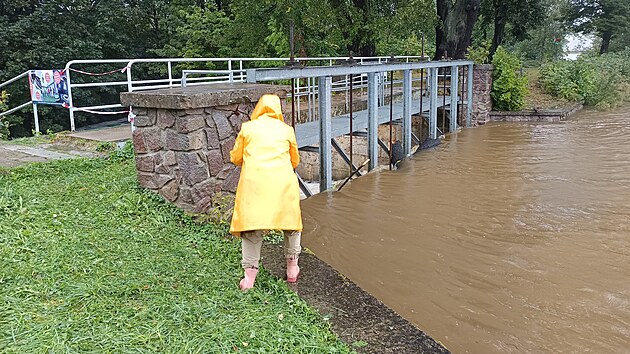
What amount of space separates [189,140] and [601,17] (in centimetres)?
4116

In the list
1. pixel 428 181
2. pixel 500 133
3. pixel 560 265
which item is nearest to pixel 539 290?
pixel 560 265

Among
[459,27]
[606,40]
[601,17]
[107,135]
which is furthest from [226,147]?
[606,40]

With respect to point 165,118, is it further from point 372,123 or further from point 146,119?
point 372,123

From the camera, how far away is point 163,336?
9.07 feet

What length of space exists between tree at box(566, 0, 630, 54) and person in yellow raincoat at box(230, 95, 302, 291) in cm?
3996

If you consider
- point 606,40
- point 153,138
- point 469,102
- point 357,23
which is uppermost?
point 606,40

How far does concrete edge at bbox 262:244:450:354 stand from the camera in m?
2.96

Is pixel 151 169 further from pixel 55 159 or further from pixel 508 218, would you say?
pixel 508 218

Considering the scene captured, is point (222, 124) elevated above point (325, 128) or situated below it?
above

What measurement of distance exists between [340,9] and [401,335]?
642 inches

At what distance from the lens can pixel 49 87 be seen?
986 centimetres

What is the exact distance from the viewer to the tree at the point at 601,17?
1465 inches

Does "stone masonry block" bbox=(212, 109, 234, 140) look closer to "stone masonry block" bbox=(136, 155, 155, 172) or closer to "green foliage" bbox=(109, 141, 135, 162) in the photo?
"stone masonry block" bbox=(136, 155, 155, 172)

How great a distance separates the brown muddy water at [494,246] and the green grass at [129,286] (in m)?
1.27
